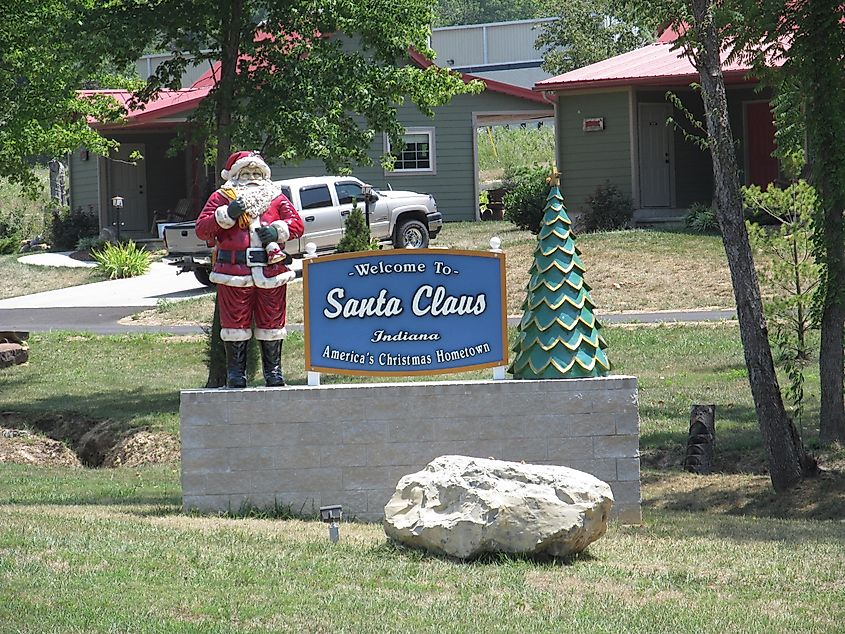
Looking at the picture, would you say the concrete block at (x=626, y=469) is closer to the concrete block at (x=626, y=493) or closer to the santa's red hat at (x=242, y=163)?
the concrete block at (x=626, y=493)

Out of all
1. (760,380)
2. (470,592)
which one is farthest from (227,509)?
(760,380)

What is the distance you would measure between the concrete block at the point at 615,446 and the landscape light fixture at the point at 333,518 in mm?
1850

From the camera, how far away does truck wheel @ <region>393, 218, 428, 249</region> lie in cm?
2633

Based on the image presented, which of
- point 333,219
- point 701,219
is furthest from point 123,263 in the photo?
point 701,219

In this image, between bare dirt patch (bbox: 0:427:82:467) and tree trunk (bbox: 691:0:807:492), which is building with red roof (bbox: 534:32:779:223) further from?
tree trunk (bbox: 691:0:807:492)

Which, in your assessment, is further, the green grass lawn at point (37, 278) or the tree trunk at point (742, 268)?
the green grass lawn at point (37, 278)

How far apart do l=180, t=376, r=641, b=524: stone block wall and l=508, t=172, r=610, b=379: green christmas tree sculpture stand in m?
0.14

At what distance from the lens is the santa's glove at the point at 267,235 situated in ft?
28.3

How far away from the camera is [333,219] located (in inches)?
999

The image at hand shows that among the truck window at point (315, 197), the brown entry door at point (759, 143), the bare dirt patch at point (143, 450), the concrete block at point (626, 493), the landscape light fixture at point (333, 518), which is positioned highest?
the brown entry door at point (759, 143)

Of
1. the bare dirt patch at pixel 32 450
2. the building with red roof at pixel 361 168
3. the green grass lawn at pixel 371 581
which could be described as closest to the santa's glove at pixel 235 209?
the green grass lawn at pixel 371 581

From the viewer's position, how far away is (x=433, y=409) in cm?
864

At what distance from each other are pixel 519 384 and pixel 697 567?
6.99 ft

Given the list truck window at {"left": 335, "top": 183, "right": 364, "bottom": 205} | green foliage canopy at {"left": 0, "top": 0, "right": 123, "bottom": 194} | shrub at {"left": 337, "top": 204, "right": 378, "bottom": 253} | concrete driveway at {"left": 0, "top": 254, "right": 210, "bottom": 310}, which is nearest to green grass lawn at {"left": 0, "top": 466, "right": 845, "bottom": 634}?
green foliage canopy at {"left": 0, "top": 0, "right": 123, "bottom": 194}
